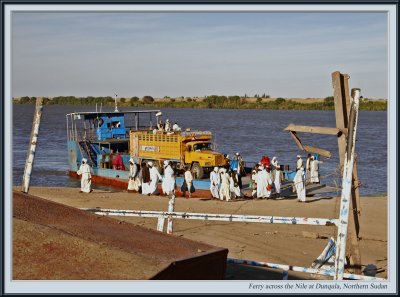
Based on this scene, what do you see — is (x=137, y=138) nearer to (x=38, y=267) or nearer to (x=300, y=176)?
(x=300, y=176)

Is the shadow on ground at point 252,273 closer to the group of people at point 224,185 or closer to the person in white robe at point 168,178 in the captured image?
the person in white robe at point 168,178

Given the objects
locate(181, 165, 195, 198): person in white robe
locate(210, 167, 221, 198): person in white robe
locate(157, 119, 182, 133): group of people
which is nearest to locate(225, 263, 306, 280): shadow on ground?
locate(210, 167, 221, 198): person in white robe

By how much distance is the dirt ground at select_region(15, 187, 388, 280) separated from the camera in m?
11.0

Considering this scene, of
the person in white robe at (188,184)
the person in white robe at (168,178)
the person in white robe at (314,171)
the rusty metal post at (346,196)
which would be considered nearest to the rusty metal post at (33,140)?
the rusty metal post at (346,196)

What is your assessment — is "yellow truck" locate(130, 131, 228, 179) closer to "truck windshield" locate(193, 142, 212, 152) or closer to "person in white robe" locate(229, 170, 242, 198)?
"truck windshield" locate(193, 142, 212, 152)

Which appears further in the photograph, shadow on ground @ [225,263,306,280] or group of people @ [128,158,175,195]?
group of people @ [128,158,175,195]

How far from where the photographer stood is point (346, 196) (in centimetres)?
712

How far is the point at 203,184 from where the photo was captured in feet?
69.7

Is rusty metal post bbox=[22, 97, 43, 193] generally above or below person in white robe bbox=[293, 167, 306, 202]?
above

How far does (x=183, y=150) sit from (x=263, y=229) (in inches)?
387

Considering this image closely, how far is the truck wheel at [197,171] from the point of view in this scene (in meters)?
22.8

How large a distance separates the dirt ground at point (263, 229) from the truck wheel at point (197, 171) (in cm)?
233

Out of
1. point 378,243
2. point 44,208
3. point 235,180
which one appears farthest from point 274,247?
point 235,180

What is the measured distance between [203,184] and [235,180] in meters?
1.31
